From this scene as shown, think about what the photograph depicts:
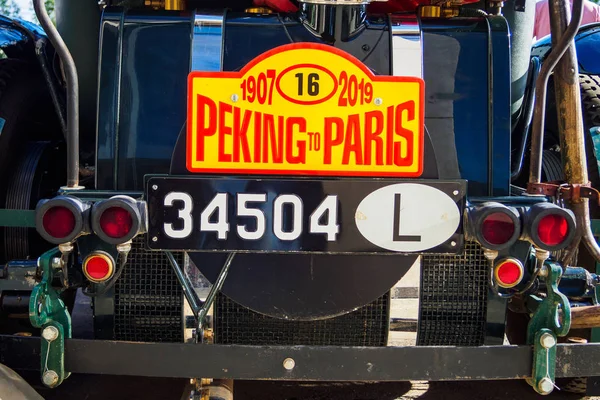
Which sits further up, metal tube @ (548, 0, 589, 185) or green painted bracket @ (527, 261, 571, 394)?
metal tube @ (548, 0, 589, 185)

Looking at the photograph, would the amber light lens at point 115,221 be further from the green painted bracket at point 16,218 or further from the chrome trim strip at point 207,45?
the green painted bracket at point 16,218

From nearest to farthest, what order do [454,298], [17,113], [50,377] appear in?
[50,377], [454,298], [17,113]

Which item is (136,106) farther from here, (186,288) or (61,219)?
(186,288)

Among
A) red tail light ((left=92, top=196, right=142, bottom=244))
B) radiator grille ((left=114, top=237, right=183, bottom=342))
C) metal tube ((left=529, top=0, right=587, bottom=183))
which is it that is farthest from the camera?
radiator grille ((left=114, top=237, right=183, bottom=342))

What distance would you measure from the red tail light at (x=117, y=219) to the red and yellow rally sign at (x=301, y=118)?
0.72ft

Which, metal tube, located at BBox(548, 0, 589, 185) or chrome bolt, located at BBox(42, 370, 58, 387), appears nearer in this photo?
chrome bolt, located at BBox(42, 370, 58, 387)

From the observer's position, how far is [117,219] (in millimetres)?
2215

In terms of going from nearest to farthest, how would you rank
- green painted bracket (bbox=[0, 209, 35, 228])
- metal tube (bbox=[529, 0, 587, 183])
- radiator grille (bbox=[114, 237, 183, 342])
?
metal tube (bbox=[529, 0, 587, 183])
radiator grille (bbox=[114, 237, 183, 342])
green painted bracket (bbox=[0, 209, 35, 228])

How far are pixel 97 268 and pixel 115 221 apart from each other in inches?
8.6

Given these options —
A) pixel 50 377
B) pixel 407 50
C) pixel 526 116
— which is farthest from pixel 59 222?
pixel 526 116

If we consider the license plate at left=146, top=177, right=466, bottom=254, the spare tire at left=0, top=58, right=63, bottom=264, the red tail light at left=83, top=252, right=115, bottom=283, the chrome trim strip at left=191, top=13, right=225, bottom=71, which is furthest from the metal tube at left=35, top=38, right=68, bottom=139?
the license plate at left=146, top=177, right=466, bottom=254

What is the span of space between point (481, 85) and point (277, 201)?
905 mm

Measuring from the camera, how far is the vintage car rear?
2217mm

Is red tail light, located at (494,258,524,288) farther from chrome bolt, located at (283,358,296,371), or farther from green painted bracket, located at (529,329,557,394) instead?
chrome bolt, located at (283,358,296,371)
